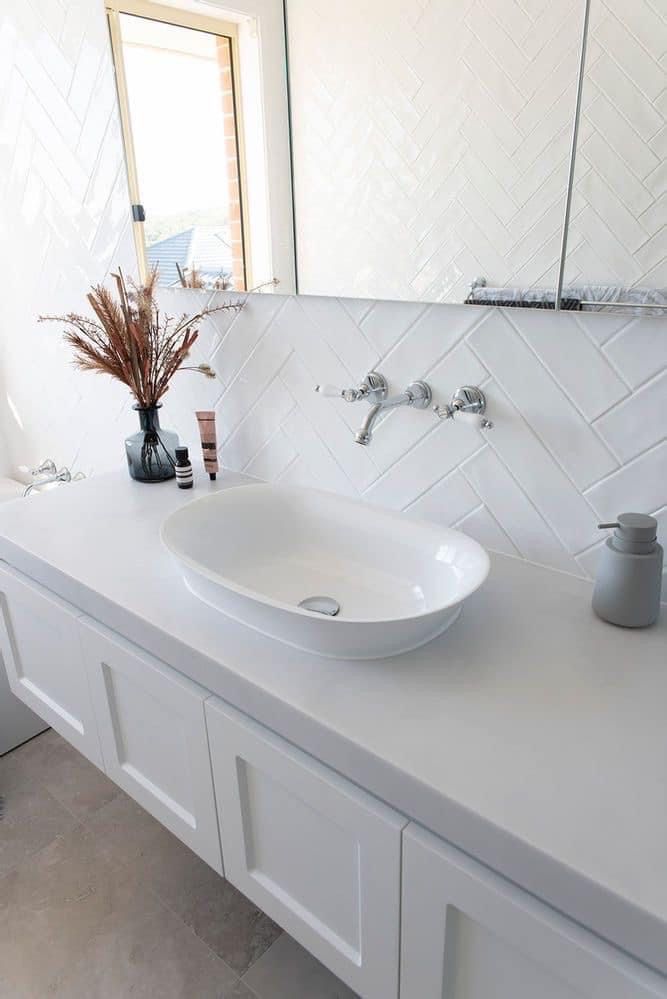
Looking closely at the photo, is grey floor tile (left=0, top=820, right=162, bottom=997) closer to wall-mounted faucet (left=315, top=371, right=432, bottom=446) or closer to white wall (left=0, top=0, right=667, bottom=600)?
white wall (left=0, top=0, right=667, bottom=600)

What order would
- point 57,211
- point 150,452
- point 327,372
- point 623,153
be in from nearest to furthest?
point 623,153, point 327,372, point 150,452, point 57,211

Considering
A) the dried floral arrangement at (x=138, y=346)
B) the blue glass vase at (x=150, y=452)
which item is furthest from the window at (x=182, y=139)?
the blue glass vase at (x=150, y=452)

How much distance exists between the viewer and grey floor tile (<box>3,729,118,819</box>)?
1966 mm

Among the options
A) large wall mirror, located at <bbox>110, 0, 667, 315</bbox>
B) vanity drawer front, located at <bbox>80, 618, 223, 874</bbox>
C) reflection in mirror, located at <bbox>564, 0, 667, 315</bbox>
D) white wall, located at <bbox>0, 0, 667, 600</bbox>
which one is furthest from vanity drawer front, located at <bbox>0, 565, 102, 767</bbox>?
reflection in mirror, located at <bbox>564, 0, 667, 315</bbox>

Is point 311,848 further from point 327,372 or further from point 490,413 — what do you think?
point 327,372

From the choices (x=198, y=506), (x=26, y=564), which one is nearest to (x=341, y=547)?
(x=198, y=506)

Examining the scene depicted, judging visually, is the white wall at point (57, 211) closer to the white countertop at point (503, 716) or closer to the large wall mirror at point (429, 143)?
the large wall mirror at point (429, 143)

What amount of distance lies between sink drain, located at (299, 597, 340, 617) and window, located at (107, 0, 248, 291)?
0.76m

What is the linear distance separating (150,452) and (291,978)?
1.20m

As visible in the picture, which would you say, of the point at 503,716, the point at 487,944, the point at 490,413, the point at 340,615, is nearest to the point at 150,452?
the point at 340,615

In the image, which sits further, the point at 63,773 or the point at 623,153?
the point at 63,773

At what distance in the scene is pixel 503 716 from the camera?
86 centimetres

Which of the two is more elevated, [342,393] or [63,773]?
[342,393]

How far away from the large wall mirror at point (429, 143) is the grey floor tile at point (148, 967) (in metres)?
1.44
